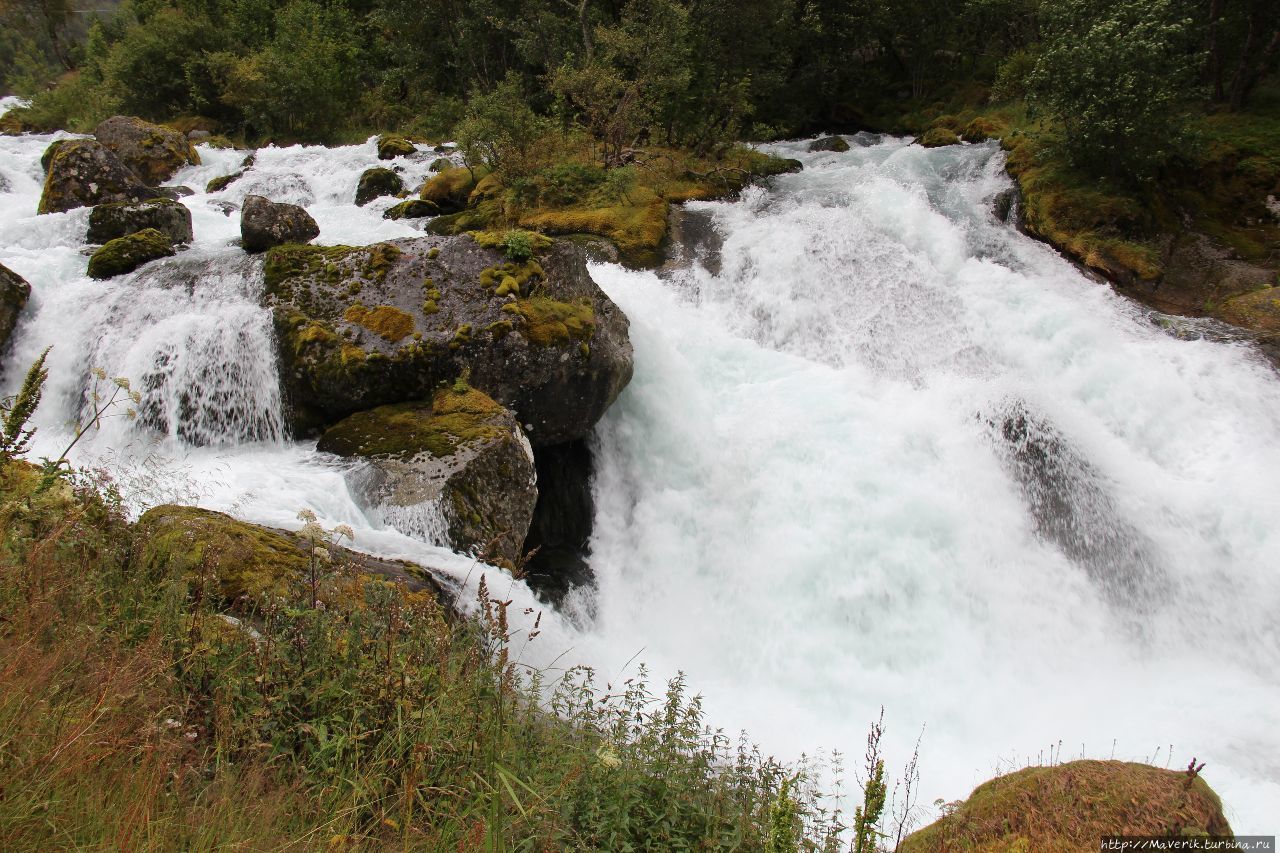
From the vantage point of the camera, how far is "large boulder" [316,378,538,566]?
6227 mm

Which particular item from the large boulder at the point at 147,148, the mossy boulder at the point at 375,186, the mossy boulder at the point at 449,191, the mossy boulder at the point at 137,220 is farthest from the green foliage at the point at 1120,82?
the large boulder at the point at 147,148

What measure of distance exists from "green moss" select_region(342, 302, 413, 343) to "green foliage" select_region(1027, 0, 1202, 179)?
1283 cm

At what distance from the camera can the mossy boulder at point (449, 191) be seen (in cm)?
1566

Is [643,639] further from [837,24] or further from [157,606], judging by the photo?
[837,24]

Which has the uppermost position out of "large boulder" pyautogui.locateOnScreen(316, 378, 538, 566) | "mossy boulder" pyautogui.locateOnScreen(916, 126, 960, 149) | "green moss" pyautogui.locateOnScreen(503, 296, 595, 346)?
"green moss" pyautogui.locateOnScreen(503, 296, 595, 346)

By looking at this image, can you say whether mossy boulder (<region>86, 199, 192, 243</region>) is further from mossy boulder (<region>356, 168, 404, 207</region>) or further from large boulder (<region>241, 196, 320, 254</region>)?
mossy boulder (<region>356, 168, 404, 207</region>)

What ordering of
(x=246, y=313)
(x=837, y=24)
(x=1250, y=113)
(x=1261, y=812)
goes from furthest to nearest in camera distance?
(x=837, y=24) → (x=1250, y=113) → (x=246, y=313) → (x=1261, y=812)

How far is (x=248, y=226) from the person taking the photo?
412 inches

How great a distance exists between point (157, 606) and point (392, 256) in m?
6.56

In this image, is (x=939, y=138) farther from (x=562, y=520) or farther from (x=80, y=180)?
(x=80, y=180)

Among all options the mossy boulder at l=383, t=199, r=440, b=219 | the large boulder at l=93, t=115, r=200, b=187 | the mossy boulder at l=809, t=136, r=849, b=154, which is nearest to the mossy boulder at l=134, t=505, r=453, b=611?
the mossy boulder at l=383, t=199, r=440, b=219

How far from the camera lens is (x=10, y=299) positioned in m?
8.54

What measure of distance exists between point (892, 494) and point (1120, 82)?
996cm

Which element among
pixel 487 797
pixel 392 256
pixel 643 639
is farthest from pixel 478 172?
pixel 487 797
